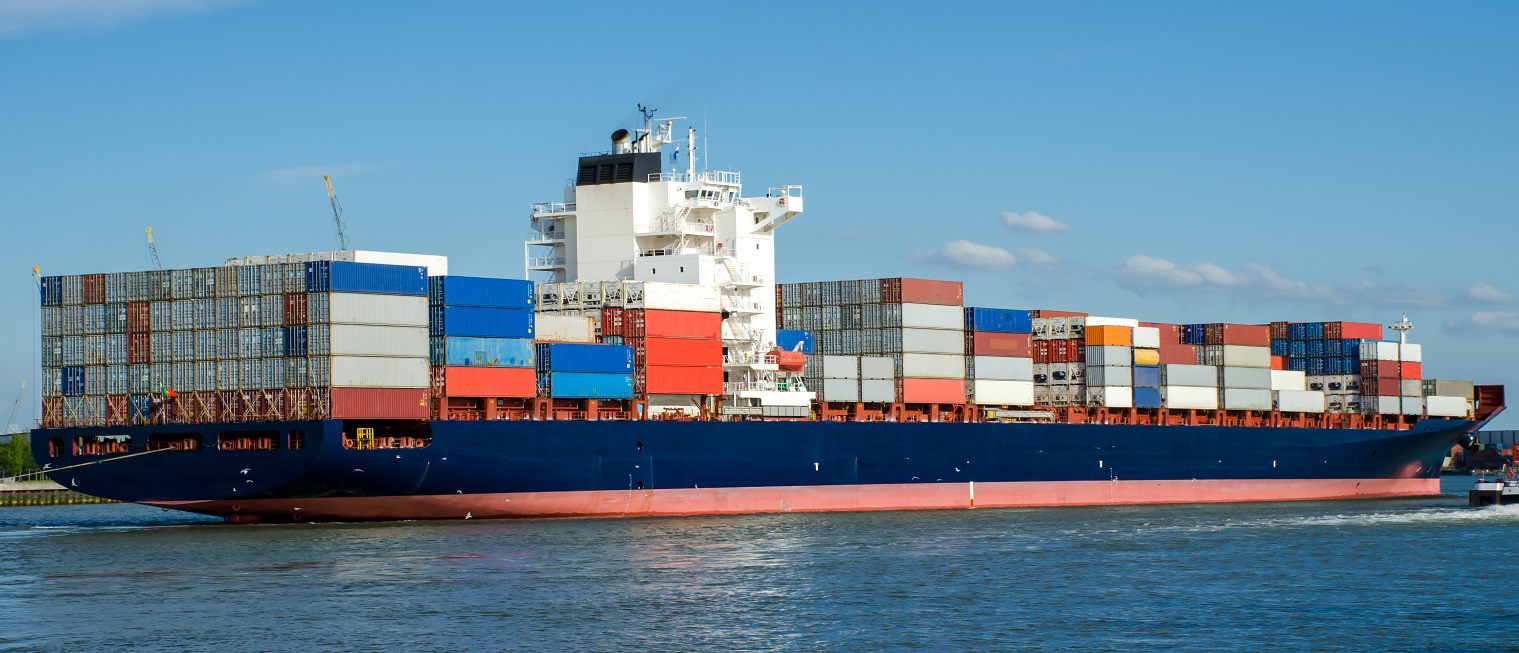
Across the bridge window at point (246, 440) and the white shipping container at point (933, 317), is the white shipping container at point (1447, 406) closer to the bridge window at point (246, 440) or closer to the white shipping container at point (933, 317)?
the white shipping container at point (933, 317)

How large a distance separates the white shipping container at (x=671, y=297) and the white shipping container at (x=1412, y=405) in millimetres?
40608

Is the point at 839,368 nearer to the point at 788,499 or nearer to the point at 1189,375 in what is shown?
the point at 788,499

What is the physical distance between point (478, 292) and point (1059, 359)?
98.9 ft

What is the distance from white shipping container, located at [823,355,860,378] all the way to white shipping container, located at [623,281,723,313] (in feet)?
22.1

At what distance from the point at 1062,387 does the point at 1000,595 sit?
126ft

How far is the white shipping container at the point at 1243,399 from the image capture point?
78000mm

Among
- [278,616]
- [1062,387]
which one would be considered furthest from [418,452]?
[1062,387]

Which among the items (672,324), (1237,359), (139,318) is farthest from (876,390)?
(139,318)

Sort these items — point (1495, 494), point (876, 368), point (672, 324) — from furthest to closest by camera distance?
point (876, 368)
point (1495, 494)
point (672, 324)

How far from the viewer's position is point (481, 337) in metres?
53.9

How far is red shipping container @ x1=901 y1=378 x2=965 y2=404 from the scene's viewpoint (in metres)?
67.1

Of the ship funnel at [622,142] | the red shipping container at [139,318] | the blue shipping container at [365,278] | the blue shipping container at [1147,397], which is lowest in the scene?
the blue shipping container at [1147,397]

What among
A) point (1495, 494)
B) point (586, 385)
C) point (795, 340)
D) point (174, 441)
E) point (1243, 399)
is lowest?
point (1495, 494)

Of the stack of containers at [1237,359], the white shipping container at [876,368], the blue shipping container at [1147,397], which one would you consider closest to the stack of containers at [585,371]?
the white shipping container at [876,368]
